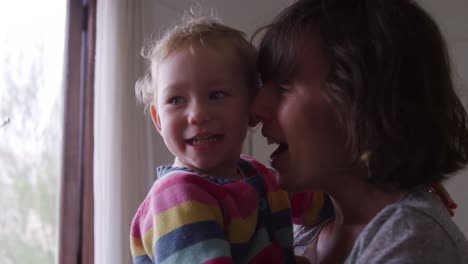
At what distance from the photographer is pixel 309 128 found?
3.03 feet

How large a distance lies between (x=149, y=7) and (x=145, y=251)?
7.52 ft

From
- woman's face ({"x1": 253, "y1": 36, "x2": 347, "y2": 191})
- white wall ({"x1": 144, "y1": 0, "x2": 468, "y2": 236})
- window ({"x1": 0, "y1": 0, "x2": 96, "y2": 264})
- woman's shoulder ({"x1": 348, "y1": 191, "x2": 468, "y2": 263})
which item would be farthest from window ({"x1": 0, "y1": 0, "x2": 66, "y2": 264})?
woman's shoulder ({"x1": 348, "y1": 191, "x2": 468, "y2": 263})

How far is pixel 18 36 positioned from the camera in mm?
2391

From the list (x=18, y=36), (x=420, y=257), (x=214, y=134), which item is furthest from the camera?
(x=18, y=36)

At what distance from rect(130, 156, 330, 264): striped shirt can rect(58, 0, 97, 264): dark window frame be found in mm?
1662

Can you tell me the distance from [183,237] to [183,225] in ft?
0.07

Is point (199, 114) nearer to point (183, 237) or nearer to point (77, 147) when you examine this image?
point (183, 237)

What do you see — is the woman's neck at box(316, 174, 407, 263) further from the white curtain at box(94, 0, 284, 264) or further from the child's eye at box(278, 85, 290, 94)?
the white curtain at box(94, 0, 284, 264)

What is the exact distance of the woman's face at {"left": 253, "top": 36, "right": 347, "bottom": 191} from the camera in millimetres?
925

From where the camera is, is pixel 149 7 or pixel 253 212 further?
pixel 149 7

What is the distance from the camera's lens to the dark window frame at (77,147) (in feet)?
8.24

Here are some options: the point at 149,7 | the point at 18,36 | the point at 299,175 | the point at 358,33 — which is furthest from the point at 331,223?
the point at 149,7

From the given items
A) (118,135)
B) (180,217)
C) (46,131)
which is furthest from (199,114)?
(46,131)

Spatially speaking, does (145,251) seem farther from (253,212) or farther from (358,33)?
(358,33)
